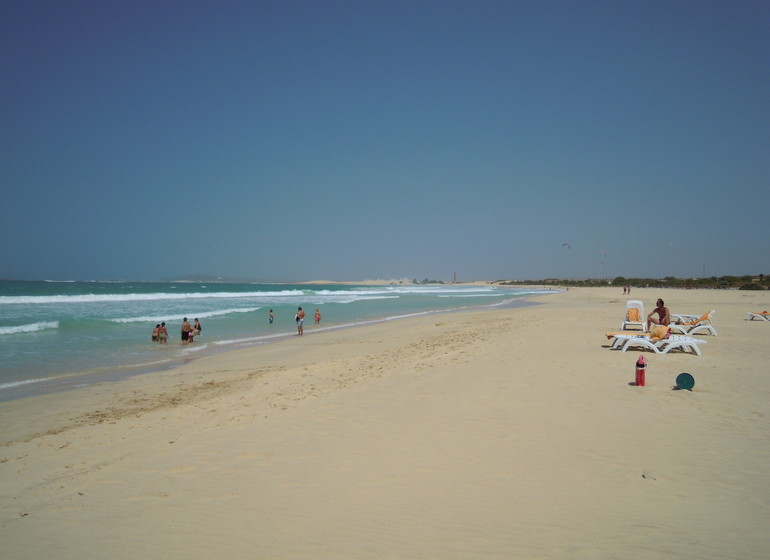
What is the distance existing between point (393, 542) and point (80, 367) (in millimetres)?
12633

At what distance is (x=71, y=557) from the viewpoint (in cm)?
340

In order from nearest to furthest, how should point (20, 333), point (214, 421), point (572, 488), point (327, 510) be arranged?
point (327, 510), point (572, 488), point (214, 421), point (20, 333)

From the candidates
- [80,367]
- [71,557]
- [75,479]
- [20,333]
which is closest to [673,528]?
[71,557]

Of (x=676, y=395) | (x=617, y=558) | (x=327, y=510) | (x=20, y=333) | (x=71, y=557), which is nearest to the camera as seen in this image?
(x=617, y=558)

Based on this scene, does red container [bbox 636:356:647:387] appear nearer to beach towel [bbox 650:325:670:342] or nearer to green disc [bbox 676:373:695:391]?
green disc [bbox 676:373:695:391]

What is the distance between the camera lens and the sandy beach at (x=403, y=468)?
3.49 m

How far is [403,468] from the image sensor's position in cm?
479

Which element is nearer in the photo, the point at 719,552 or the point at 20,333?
the point at 719,552

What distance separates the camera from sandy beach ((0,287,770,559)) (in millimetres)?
3494

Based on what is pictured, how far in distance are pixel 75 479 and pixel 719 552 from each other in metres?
5.82

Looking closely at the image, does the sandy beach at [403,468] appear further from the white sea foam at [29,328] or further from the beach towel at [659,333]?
the white sea foam at [29,328]

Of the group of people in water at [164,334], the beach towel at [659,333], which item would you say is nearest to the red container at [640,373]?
the beach towel at [659,333]

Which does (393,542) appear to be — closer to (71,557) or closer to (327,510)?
(327,510)

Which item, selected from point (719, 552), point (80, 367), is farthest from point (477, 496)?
point (80, 367)
